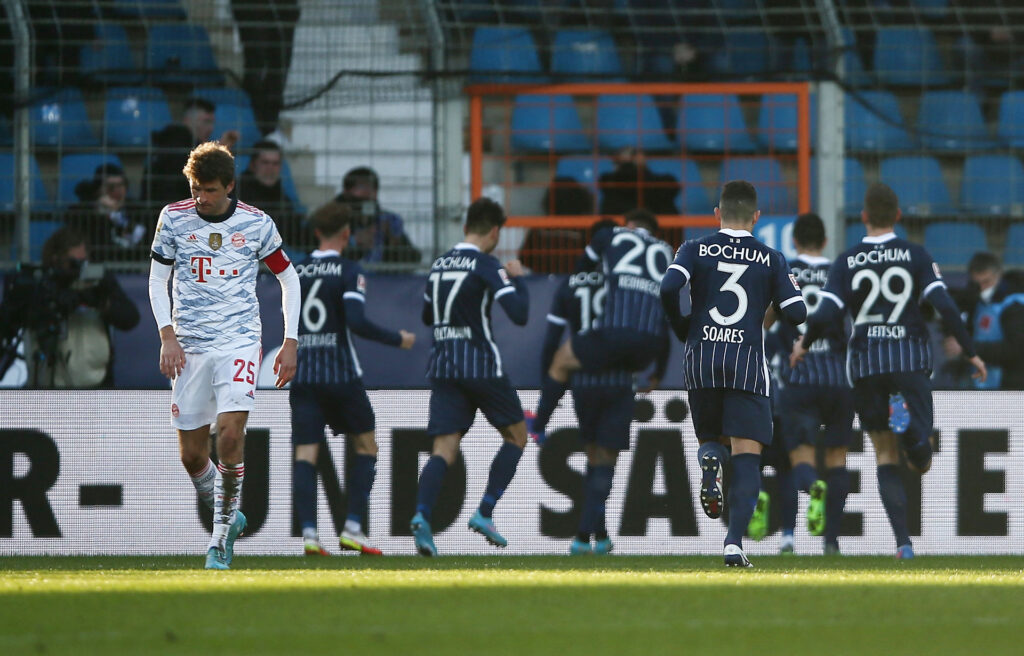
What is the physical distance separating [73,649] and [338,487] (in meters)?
4.81

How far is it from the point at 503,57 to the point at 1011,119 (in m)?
3.52

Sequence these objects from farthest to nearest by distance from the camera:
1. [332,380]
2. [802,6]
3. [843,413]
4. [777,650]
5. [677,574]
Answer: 1. [802,6]
2. [843,413]
3. [332,380]
4. [677,574]
5. [777,650]

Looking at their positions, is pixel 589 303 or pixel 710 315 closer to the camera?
pixel 710 315

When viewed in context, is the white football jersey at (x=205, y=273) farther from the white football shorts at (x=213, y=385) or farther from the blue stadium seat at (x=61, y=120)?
the blue stadium seat at (x=61, y=120)

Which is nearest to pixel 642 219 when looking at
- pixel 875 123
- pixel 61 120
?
pixel 875 123

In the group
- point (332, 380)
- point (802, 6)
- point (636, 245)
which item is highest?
point (802, 6)

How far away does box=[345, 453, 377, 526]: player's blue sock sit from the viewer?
8203 mm

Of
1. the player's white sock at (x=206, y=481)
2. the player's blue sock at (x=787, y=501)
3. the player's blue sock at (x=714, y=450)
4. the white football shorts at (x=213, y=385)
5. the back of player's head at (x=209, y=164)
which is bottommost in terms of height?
the player's blue sock at (x=787, y=501)

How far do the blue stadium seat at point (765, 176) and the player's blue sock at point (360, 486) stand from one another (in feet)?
13.7

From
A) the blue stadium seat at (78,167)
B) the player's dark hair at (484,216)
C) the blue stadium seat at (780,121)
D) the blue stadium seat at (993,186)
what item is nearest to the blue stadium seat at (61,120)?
the blue stadium seat at (78,167)

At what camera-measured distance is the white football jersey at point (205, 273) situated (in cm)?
664

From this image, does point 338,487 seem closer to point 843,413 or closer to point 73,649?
point 843,413

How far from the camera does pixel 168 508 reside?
859cm

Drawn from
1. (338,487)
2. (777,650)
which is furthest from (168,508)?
(777,650)
